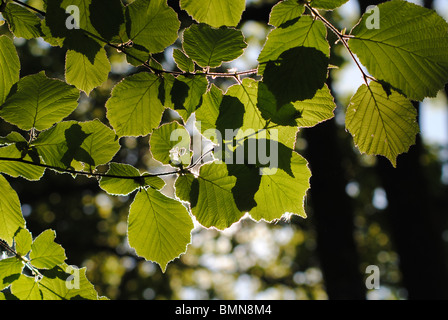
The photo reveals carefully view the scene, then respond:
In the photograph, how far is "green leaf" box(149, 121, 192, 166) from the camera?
81 centimetres

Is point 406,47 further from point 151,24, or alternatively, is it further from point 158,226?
point 158,226

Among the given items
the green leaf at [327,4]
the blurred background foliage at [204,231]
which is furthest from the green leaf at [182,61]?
the blurred background foliage at [204,231]

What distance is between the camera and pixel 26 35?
728 mm

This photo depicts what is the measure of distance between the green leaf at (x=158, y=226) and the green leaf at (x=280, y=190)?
159mm

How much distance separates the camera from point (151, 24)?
683mm

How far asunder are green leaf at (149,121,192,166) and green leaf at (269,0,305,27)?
31cm

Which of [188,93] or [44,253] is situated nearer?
[188,93]

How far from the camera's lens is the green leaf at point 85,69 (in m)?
0.72

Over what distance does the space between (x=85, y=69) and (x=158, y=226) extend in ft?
1.19

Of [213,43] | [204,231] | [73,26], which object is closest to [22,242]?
[73,26]

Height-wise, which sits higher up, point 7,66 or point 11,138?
point 7,66

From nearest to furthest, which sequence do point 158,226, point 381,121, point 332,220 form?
1. point 381,121
2. point 158,226
3. point 332,220
